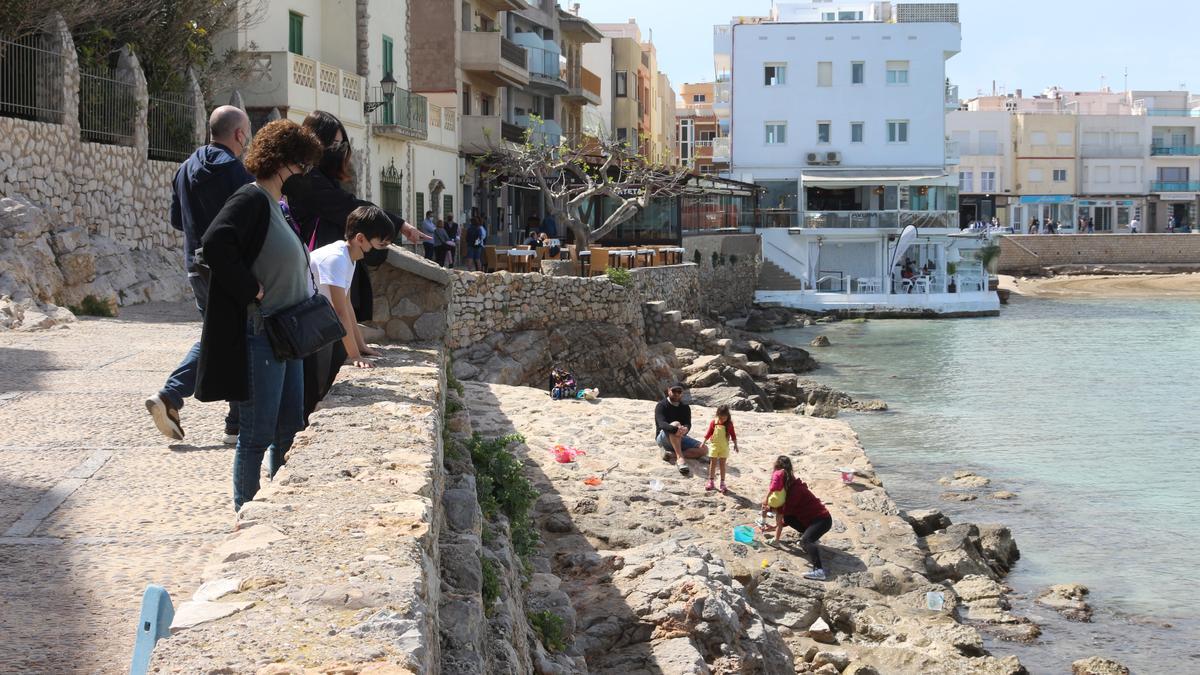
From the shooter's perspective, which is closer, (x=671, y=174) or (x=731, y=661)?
(x=731, y=661)

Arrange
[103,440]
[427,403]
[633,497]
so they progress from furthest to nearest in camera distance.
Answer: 1. [633,497]
2. [103,440]
3. [427,403]

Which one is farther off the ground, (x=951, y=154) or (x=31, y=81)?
(x=951, y=154)

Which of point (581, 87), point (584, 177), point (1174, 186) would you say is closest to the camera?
point (584, 177)

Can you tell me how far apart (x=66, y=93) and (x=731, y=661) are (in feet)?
45.0

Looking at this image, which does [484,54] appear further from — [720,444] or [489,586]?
[489,586]

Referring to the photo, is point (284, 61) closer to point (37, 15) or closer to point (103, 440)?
point (37, 15)

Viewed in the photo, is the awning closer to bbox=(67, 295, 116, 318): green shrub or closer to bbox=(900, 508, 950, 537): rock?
bbox=(900, 508, 950, 537): rock

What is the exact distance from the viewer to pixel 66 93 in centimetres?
1844

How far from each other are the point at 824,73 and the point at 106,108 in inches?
1877

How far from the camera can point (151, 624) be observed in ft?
11.0

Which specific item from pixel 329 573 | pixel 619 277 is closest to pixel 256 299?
pixel 329 573

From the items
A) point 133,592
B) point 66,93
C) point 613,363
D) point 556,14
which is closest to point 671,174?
point 613,363

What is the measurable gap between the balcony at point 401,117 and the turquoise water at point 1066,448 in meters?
11.4

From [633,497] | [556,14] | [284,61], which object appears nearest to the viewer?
[633,497]
